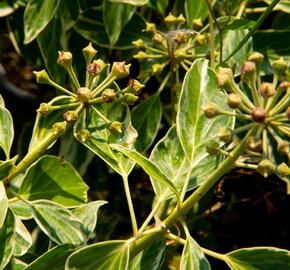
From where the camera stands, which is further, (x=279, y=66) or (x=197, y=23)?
(x=197, y=23)

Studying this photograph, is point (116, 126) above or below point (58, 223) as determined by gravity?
above

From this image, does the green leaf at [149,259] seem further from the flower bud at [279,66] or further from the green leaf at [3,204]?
the flower bud at [279,66]

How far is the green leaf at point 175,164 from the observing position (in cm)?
152

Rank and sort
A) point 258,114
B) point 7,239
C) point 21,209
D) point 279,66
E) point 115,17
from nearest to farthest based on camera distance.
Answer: point 258,114 < point 279,66 < point 7,239 < point 21,209 < point 115,17

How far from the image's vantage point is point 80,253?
141 centimetres

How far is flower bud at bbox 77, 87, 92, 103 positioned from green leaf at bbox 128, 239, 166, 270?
318 mm

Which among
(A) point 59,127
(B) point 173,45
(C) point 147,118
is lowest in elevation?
(C) point 147,118

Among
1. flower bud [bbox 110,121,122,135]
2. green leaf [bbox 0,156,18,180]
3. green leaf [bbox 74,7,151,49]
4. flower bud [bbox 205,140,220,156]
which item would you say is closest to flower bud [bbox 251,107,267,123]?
flower bud [bbox 205,140,220,156]

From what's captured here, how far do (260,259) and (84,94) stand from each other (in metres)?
0.44

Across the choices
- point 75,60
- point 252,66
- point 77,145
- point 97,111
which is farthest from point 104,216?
point 252,66

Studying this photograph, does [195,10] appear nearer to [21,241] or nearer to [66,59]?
[66,59]

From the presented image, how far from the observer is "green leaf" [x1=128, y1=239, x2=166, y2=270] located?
1.56m

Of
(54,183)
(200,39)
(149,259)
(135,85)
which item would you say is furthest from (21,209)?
(200,39)

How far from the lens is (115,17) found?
6.35 ft
